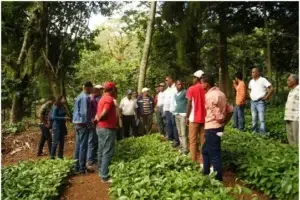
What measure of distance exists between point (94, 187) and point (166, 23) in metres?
14.4

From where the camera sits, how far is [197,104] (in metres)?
7.77

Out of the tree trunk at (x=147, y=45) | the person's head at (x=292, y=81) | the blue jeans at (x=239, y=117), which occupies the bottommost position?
the blue jeans at (x=239, y=117)

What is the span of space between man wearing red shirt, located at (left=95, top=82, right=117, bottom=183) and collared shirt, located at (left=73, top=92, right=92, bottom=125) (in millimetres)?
844

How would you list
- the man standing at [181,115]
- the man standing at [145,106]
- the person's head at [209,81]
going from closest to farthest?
the person's head at [209,81], the man standing at [181,115], the man standing at [145,106]

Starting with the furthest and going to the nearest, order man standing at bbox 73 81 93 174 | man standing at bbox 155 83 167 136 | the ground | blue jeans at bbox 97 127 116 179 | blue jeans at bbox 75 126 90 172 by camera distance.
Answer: man standing at bbox 155 83 167 136 → blue jeans at bbox 75 126 90 172 → man standing at bbox 73 81 93 174 → blue jeans at bbox 97 127 116 179 → the ground

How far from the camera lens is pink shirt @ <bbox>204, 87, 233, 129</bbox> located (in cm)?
659

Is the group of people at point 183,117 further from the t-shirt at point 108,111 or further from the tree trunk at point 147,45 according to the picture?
the tree trunk at point 147,45

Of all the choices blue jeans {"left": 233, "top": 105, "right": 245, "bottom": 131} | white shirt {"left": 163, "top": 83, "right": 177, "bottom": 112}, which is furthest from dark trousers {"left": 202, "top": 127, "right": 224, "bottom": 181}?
blue jeans {"left": 233, "top": 105, "right": 245, "bottom": 131}

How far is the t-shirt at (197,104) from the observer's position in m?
7.68

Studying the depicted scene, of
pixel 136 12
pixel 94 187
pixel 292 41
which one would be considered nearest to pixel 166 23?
pixel 136 12

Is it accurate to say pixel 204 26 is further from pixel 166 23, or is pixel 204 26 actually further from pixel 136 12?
pixel 136 12

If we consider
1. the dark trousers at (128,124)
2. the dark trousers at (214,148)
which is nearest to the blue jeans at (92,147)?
the dark trousers at (214,148)

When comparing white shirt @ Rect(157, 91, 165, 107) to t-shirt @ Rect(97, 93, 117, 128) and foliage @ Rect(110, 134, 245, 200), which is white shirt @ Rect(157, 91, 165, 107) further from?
t-shirt @ Rect(97, 93, 117, 128)

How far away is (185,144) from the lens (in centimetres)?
933
